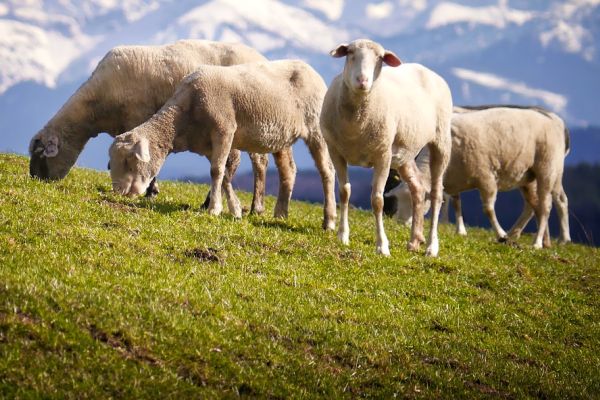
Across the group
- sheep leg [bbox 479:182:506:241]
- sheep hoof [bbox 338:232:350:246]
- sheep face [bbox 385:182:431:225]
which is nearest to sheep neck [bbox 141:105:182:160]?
sheep hoof [bbox 338:232:350:246]

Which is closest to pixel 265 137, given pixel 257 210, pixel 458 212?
pixel 257 210

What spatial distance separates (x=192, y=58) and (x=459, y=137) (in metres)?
7.40

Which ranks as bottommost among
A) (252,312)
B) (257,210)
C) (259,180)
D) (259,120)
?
(252,312)

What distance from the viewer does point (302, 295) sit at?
1153 centimetres

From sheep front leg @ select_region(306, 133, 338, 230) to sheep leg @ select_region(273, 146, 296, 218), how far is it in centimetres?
71

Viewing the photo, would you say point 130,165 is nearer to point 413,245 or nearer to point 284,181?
point 284,181

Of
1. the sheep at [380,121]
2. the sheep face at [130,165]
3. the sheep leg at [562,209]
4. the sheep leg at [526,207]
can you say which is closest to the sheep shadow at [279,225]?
the sheep at [380,121]

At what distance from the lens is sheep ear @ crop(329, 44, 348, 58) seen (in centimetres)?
1419

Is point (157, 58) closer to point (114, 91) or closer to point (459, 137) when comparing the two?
point (114, 91)

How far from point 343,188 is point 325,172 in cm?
210

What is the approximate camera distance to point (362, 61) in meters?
13.9

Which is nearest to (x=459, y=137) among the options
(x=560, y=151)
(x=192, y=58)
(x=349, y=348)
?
(x=560, y=151)

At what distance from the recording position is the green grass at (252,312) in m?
8.38

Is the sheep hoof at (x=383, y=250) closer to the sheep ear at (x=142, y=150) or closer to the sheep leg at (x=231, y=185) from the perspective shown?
the sheep leg at (x=231, y=185)
